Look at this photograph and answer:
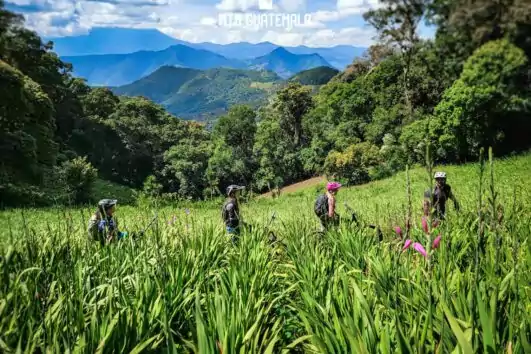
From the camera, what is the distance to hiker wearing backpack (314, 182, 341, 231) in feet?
21.2

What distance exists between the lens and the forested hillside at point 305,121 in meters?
21.2

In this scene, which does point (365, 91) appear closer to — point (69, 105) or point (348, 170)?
point (348, 170)

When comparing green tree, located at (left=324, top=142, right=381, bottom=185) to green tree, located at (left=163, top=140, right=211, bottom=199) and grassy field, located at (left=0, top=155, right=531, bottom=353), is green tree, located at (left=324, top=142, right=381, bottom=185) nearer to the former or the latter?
green tree, located at (left=163, top=140, right=211, bottom=199)

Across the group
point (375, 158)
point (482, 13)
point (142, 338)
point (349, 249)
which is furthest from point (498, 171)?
point (142, 338)

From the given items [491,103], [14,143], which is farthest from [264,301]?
[491,103]

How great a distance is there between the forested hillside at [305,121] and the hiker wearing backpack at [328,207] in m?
1.05

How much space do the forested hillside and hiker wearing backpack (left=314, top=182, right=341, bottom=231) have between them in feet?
3.43

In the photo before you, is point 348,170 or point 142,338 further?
point 348,170

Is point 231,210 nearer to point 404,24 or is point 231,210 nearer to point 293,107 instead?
point 404,24

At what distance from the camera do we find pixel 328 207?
6738 millimetres

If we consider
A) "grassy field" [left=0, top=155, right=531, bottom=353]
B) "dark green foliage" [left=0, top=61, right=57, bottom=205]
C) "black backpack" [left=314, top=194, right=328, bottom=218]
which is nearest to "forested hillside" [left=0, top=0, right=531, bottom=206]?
"dark green foliage" [left=0, top=61, right=57, bottom=205]

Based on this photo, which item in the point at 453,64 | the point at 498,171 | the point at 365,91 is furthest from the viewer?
the point at 365,91

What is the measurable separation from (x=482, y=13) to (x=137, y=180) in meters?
37.3

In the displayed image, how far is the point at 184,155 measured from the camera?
47250 mm
